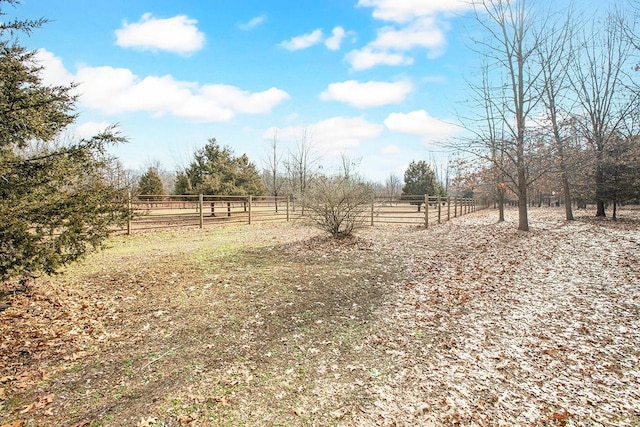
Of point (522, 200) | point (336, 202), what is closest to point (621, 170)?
point (522, 200)

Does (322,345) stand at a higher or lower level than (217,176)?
lower

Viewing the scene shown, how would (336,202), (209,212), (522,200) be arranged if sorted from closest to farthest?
(336,202), (522,200), (209,212)

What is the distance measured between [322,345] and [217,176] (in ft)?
57.7

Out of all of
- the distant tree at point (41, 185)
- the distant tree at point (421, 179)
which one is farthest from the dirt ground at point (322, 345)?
the distant tree at point (421, 179)

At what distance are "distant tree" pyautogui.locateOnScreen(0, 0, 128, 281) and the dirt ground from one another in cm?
113

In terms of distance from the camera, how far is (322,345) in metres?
3.86

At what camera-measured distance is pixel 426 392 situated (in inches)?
118

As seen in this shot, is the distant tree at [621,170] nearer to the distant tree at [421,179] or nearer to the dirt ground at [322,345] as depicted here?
the dirt ground at [322,345]

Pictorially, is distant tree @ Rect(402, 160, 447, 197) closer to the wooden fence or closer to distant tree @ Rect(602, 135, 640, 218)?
the wooden fence

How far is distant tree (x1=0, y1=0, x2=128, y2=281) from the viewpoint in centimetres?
335

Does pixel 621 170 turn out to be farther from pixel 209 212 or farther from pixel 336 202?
pixel 209 212

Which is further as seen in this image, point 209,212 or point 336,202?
point 209,212

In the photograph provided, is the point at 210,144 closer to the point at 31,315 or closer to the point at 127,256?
the point at 127,256

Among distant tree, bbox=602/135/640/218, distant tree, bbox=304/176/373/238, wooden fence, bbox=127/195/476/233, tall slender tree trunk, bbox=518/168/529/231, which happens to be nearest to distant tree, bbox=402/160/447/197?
wooden fence, bbox=127/195/476/233
